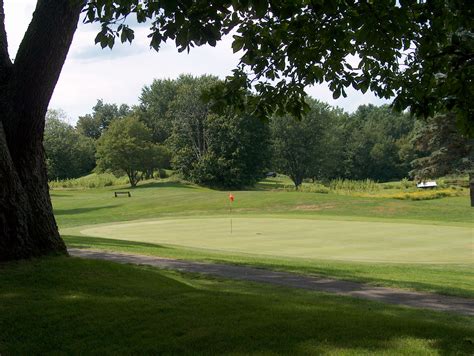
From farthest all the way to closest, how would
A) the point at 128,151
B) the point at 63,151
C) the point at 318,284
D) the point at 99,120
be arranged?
the point at 99,120
the point at 63,151
the point at 128,151
the point at 318,284

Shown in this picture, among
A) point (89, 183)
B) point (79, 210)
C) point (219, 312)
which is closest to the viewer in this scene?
point (219, 312)

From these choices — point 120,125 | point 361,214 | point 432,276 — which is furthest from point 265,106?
point 120,125

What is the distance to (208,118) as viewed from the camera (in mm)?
73750

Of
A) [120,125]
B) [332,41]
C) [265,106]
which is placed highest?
[120,125]

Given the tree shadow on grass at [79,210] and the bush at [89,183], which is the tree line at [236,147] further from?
the tree shadow on grass at [79,210]

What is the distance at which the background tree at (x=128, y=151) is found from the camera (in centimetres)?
6781

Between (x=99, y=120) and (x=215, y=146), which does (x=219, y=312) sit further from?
(x=99, y=120)

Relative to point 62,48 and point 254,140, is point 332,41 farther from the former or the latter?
point 254,140

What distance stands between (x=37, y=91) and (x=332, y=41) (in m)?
4.85

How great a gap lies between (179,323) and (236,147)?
6967cm

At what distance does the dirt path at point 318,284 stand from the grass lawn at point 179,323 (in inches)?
49.6

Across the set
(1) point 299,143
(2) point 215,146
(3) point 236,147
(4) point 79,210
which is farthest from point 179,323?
(1) point 299,143

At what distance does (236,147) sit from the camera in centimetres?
7512

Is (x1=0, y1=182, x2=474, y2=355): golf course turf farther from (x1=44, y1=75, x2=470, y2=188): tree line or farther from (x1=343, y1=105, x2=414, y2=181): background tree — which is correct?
(x1=343, y1=105, x2=414, y2=181): background tree
